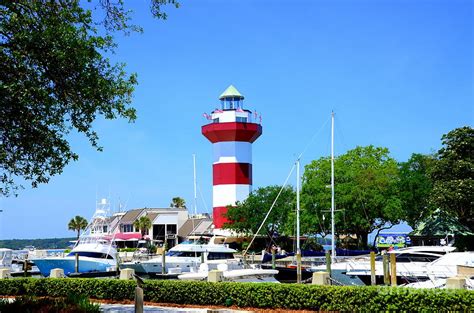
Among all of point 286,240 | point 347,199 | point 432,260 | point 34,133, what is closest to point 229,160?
point 286,240

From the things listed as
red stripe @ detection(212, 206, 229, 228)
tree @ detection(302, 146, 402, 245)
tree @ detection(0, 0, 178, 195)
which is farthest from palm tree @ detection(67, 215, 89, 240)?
tree @ detection(0, 0, 178, 195)

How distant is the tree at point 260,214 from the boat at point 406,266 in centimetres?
3201

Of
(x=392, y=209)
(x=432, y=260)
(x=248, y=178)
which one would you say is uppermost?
(x=248, y=178)

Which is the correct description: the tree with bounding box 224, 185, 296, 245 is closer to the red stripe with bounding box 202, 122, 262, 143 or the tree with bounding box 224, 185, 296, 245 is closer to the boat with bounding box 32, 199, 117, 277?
the red stripe with bounding box 202, 122, 262, 143

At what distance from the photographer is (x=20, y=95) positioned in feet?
47.8

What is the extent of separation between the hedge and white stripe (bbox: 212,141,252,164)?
42.9 metres

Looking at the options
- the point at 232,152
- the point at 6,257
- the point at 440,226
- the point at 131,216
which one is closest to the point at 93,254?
the point at 6,257

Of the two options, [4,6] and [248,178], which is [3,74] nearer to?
[4,6]

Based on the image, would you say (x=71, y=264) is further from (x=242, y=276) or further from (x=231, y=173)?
(x=231, y=173)

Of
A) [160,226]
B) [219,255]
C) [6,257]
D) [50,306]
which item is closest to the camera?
[50,306]

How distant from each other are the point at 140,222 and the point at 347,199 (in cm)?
3656

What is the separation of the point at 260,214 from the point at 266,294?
44406mm

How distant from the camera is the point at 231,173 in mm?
68938

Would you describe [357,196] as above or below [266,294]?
above
